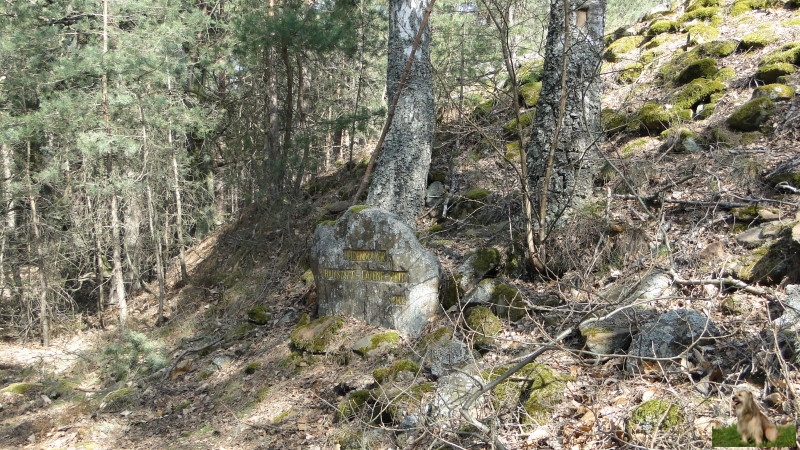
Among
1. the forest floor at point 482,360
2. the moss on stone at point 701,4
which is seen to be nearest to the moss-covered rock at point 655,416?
the forest floor at point 482,360

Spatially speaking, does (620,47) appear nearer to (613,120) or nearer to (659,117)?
(613,120)

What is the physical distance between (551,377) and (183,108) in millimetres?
9642

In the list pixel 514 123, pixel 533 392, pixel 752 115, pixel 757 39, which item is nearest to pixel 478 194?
pixel 514 123

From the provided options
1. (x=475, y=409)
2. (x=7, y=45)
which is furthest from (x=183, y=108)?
(x=475, y=409)

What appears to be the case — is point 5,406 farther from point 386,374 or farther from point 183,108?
point 386,374

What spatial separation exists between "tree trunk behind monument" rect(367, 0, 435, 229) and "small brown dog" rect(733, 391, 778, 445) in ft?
19.9

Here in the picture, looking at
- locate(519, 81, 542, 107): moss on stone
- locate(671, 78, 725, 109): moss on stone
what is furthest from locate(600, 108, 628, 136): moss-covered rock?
locate(519, 81, 542, 107): moss on stone

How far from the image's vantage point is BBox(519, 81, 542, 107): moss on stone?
967 cm

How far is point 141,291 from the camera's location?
13883 mm

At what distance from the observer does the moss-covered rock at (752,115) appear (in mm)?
6668

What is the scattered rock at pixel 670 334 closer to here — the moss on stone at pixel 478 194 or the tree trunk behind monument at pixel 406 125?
the moss on stone at pixel 478 194

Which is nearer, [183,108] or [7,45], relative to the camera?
[7,45]

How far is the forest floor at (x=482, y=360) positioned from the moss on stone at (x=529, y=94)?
4.10ft

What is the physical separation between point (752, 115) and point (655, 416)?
503 centimetres
